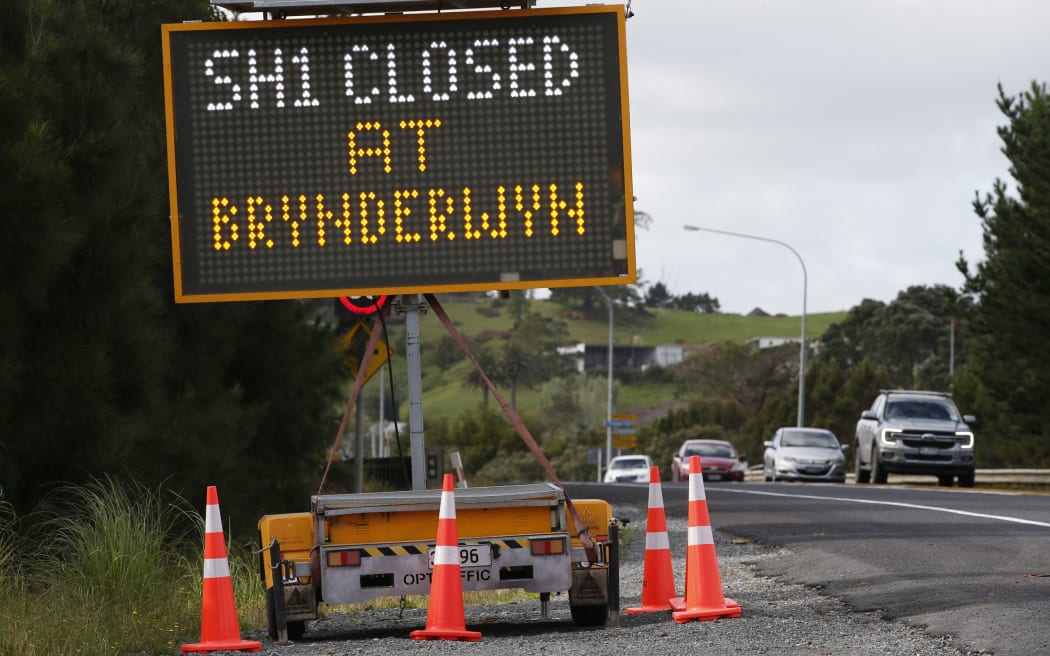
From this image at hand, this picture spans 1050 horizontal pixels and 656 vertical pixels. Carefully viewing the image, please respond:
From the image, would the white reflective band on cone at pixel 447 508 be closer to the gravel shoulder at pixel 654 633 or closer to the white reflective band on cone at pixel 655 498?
the gravel shoulder at pixel 654 633

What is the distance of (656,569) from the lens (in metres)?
10.6

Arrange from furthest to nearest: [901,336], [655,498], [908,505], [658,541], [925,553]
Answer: [901,336] → [908,505] → [925,553] → [655,498] → [658,541]

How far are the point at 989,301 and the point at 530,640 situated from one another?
37486 millimetres

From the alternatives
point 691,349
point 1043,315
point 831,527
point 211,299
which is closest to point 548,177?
point 211,299

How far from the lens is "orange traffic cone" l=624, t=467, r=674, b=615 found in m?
10.5

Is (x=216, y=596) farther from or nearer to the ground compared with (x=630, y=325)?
nearer to the ground

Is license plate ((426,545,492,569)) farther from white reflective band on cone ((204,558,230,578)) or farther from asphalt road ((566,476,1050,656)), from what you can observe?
asphalt road ((566,476,1050,656))

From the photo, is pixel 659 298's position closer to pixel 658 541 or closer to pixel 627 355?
pixel 627 355

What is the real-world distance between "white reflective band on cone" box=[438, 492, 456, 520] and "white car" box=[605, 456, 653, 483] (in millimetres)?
46086

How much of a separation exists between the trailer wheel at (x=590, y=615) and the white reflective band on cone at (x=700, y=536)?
0.64 meters

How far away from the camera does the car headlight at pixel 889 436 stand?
31625mm

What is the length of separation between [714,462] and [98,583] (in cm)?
3532

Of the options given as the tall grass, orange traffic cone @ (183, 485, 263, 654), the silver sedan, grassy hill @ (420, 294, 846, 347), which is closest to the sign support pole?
orange traffic cone @ (183, 485, 263, 654)

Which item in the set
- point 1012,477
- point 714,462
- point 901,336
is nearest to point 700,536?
point 1012,477
